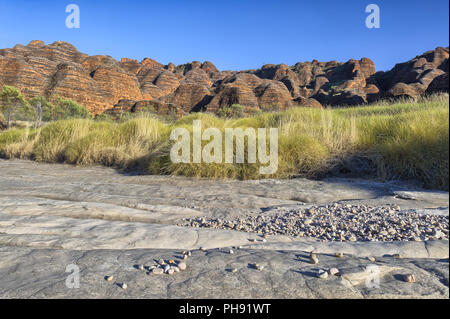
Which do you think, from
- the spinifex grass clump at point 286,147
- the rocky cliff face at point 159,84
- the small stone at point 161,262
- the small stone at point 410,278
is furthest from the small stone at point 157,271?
the rocky cliff face at point 159,84

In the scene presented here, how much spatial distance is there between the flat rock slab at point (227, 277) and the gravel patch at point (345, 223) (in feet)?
2.62

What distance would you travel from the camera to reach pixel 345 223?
96.9 inches

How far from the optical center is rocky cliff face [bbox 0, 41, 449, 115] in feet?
136

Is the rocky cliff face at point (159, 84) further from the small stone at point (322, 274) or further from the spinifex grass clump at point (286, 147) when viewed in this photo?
the small stone at point (322, 274)

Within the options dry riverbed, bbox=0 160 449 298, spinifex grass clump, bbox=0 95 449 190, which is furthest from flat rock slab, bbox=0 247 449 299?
spinifex grass clump, bbox=0 95 449 190

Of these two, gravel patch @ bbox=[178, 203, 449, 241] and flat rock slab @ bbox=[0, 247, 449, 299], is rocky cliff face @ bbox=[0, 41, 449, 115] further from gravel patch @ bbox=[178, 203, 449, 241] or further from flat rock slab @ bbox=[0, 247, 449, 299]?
flat rock slab @ bbox=[0, 247, 449, 299]

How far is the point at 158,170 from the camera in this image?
566cm

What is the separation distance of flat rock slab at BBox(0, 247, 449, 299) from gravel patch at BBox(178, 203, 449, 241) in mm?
798

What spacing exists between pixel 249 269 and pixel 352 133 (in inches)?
182

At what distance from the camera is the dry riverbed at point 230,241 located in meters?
1.16

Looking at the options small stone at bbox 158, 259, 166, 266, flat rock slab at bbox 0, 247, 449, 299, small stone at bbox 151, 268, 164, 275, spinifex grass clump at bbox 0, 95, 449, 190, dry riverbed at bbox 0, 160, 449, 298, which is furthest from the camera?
spinifex grass clump at bbox 0, 95, 449, 190

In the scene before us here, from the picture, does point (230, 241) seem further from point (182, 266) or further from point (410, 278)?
point (410, 278)

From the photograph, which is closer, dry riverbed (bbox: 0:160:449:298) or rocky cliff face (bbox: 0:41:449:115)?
dry riverbed (bbox: 0:160:449:298)
